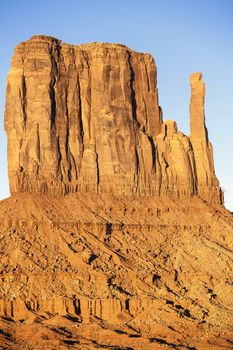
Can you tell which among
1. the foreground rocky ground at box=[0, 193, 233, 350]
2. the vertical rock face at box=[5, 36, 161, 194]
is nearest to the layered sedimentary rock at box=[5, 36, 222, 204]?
the vertical rock face at box=[5, 36, 161, 194]

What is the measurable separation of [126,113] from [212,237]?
483 inches

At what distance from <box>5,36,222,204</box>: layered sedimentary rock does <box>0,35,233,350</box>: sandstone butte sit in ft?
0.33

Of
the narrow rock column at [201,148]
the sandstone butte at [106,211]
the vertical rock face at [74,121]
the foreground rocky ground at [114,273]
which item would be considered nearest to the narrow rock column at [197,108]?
the narrow rock column at [201,148]

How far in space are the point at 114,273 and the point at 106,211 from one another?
908cm

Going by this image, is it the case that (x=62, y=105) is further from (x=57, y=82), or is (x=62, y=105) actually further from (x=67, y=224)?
(x=67, y=224)

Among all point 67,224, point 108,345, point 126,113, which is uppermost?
point 126,113

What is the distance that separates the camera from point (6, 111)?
116 metres

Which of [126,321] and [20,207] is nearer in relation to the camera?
[126,321]

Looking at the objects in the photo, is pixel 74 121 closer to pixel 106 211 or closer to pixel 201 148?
pixel 106 211

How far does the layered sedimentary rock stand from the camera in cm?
11394

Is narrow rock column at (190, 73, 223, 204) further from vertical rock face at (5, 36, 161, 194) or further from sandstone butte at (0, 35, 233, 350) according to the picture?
vertical rock face at (5, 36, 161, 194)

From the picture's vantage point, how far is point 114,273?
106 metres

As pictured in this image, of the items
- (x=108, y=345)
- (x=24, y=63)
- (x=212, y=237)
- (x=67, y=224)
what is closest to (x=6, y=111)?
(x=24, y=63)

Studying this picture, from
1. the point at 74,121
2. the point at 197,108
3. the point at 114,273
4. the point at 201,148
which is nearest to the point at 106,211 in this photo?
the point at 74,121
